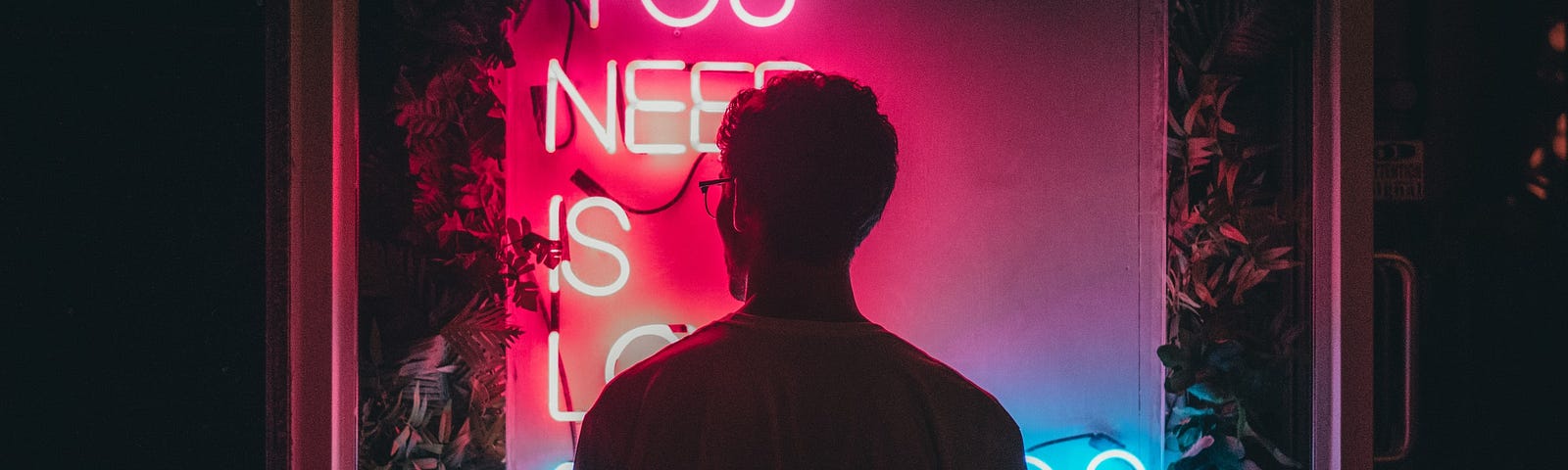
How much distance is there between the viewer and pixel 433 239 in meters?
2.44

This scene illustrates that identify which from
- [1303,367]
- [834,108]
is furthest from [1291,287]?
[834,108]

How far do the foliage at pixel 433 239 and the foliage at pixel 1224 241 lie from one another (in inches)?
76.5

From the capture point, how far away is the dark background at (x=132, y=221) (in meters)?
2.32

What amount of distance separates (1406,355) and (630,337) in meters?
2.24

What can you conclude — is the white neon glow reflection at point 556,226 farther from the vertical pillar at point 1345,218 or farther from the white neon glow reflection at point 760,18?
the vertical pillar at point 1345,218

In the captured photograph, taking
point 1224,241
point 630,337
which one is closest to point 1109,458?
point 1224,241

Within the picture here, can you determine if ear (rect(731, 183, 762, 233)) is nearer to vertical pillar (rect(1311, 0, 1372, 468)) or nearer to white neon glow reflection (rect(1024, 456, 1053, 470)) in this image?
white neon glow reflection (rect(1024, 456, 1053, 470))

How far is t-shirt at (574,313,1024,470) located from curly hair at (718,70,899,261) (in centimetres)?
17

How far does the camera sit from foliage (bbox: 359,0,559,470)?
240 centimetres

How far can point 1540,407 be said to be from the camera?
2639mm

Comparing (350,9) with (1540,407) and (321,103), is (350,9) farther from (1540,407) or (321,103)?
(1540,407)

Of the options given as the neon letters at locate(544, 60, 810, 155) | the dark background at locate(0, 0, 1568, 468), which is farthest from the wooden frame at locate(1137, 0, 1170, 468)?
the dark background at locate(0, 0, 1568, 468)

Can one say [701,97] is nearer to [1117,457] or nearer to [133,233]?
[133,233]

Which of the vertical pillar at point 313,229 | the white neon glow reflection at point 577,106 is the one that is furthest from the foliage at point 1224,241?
the vertical pillar at point 313,229
